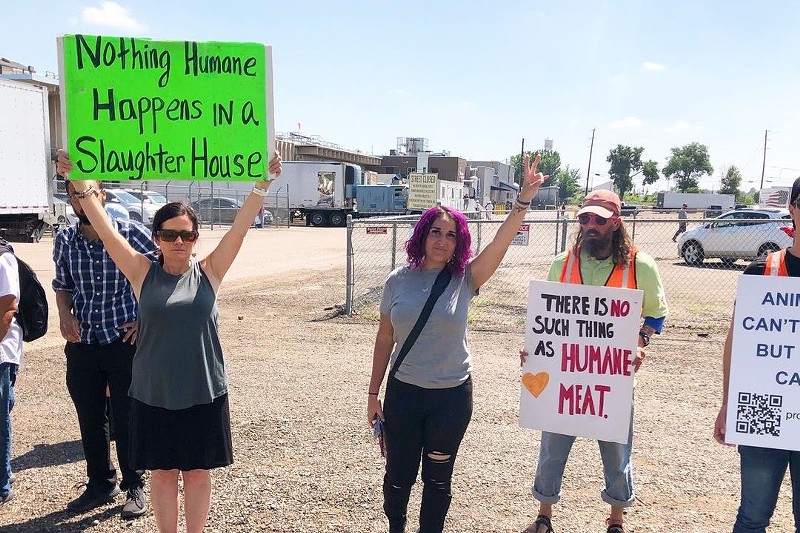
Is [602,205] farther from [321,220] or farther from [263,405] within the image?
[321,220]

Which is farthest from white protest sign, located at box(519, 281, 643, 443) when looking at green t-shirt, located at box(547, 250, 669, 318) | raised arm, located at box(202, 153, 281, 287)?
raised arm, located at box(202, 153, 281, 287)

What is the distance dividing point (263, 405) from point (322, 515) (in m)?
2.11

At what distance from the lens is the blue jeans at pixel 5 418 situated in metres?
3.54

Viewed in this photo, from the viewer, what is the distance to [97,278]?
3.57 m

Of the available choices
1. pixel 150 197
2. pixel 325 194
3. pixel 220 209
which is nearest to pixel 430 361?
pixel 150 197

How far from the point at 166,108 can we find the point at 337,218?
115 ft

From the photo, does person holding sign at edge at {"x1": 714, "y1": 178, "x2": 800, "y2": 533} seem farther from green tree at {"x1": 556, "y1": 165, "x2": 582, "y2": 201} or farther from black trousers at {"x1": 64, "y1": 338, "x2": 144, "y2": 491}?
green tree at {"x1": 556, "y1": 165, "x2": 582, "y2": 201}

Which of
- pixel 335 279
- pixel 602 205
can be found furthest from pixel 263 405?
pixel 335 279

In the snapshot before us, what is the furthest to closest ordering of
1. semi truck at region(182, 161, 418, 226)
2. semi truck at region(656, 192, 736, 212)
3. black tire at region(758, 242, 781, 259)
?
1. semi truck at region(656, 192, 736, 212)
2. semi truck at region(182, 161, 418, 226)
3. black tire at region(758, 242, 781, 259)

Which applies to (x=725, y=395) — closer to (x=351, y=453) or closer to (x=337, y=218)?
(x=351, y=453)

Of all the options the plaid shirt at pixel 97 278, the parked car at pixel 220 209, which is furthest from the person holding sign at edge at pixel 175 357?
the parked car at pixel 220 209

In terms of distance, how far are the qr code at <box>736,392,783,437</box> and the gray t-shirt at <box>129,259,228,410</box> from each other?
234 cm

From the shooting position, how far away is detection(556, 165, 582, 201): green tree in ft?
452

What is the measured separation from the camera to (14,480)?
3986 mm
